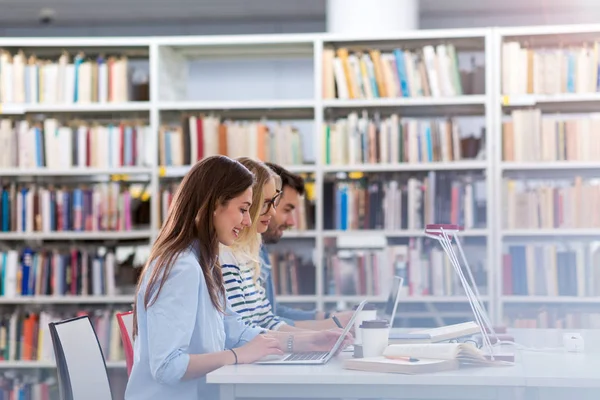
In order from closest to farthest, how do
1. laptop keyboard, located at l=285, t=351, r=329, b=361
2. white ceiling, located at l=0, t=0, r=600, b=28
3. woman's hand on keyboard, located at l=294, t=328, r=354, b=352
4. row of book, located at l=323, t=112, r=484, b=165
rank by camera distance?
1. laptop keyboard, located at l=285, t=351, r=329, b=361
2. woman's hand on keyboard, located at l=294, t=328, r=354, b=352
3. row of book, located at l=323, t=112, r=484, b=165
4. white ceiling, located at l=0, t=0, r=600, b=28

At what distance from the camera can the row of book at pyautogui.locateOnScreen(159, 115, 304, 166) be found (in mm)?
4652

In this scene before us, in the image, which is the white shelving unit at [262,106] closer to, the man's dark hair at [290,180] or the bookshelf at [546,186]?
the bookshelf at [546,186]

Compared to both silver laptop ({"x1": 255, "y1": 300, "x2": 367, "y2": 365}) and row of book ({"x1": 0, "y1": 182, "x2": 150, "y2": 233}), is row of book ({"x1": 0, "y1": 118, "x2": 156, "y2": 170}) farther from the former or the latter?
silver laptop ({"x1": 255, "y1": 300, "x2": 367, "y2": 365})

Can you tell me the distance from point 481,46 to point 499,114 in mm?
405

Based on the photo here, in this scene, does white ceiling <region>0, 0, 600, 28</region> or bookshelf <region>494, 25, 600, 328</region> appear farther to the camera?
white ceiling <region>0, 0, 600, 28</region>

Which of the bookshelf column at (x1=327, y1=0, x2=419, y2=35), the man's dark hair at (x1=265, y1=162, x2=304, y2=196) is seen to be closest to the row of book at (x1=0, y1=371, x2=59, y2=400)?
the man's dark hair at (x1=265, y1=162, x2=304, y2=196)

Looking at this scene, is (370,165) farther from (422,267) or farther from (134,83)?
(134,83)

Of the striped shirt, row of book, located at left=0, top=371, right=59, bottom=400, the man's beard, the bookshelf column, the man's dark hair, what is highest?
the bookshelf column

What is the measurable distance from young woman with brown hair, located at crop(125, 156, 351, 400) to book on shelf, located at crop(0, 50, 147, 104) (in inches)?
103

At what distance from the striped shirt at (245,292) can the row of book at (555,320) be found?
1.96 m

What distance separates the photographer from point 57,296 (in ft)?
15.4

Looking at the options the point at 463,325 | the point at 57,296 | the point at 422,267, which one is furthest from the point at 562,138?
the point at 57,296

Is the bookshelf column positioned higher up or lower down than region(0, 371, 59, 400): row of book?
higher up

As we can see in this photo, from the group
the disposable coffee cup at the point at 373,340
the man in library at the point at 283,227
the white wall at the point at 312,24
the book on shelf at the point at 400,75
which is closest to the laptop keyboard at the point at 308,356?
the disposable coffee cup at the point at 373,340
